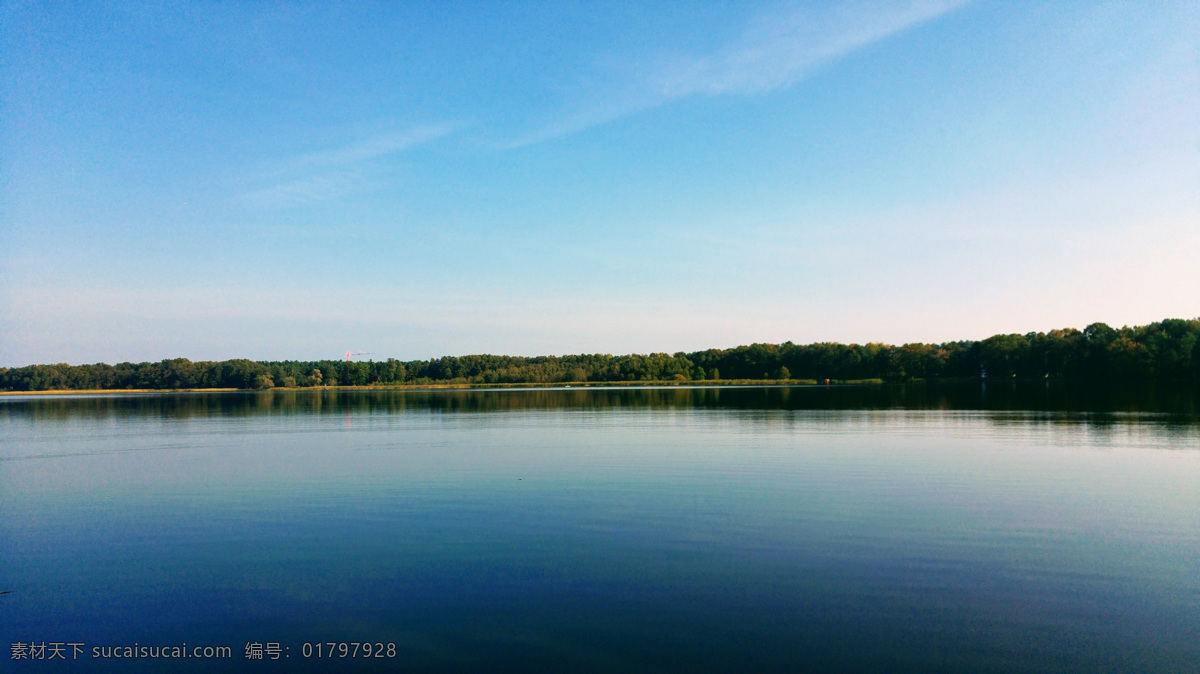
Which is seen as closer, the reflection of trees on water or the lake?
the lake

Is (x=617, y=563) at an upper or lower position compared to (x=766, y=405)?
upper

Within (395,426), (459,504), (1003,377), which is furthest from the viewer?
(1003,377)

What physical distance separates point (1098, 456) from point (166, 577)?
1163 inches

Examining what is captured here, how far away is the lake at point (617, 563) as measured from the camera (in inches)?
344

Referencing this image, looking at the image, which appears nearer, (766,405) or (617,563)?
(617,563)

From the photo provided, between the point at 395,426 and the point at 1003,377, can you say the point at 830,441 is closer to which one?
the point at 395,426

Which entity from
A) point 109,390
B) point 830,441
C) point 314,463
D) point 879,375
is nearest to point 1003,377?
point 879,375

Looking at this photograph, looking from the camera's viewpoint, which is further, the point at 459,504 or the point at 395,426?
the point at 395,426

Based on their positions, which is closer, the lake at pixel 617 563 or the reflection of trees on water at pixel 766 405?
the lake at pixel 617 563

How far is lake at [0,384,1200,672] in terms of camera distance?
8750 mm

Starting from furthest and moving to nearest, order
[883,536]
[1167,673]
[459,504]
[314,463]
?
1. [314,463]
2. [459,504]
3. [883,536]
4. [1167,673]

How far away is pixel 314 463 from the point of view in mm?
27328

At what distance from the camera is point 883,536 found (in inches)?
545

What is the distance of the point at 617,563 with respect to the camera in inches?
484
